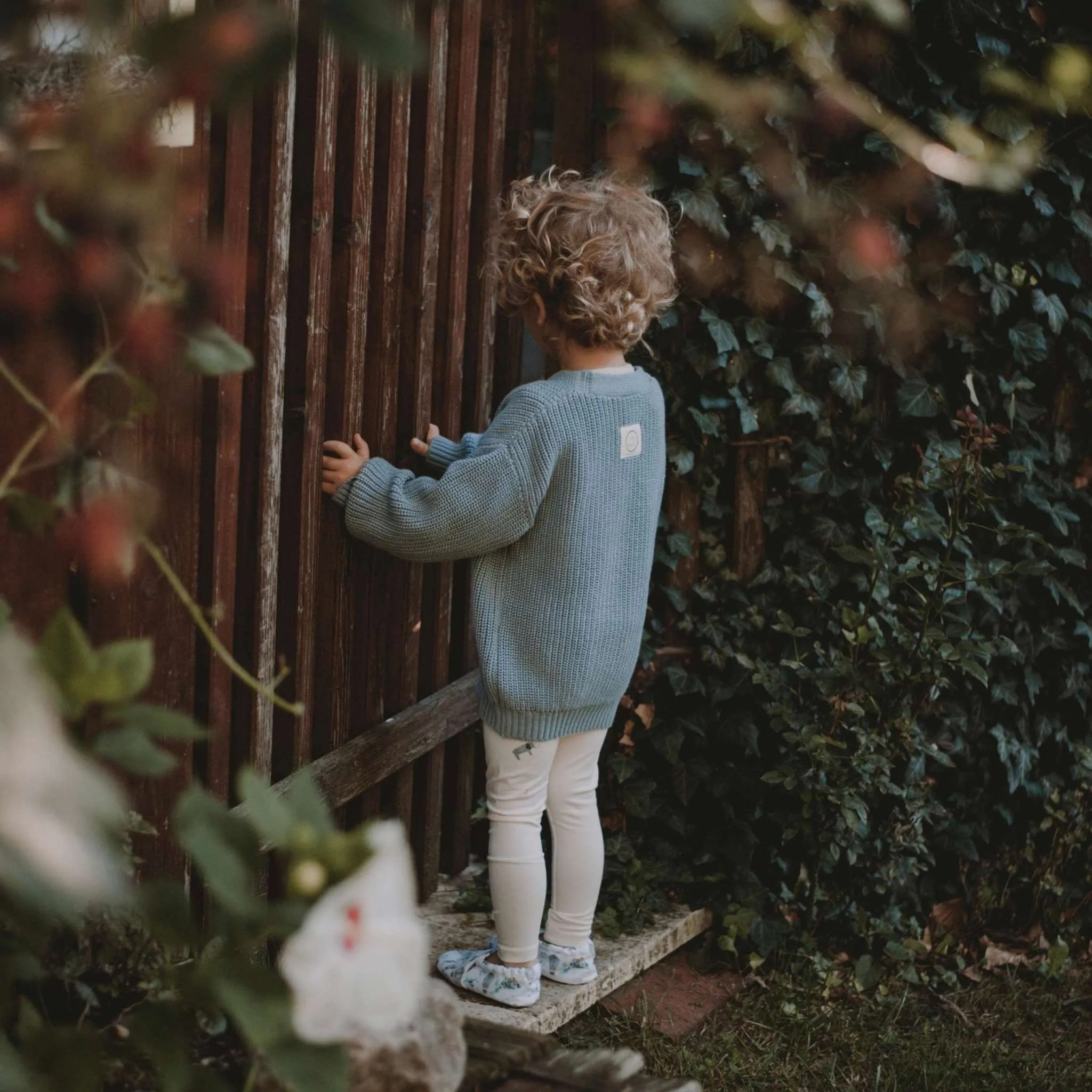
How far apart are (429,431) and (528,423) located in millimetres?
338

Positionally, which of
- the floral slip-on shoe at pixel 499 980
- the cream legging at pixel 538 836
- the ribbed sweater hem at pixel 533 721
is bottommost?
the floral slip-on shoe at pixel 499 980

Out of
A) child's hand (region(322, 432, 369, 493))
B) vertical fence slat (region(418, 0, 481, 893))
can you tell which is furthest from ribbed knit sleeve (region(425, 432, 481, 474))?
child's hand (region(322, 432, 369, 493))

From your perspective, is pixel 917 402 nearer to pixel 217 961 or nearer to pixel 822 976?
pixel 822 976

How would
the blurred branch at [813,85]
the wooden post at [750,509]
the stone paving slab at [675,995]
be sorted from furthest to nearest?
the wooden post at [750,509], the stone paving slab at [675,995], the blurred branch at [813,85]

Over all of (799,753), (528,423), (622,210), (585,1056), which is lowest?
(799,753)

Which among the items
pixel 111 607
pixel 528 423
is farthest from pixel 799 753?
pixel 111 607

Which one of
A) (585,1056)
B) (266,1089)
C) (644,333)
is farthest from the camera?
(644,333)

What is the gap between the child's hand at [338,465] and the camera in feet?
9.10

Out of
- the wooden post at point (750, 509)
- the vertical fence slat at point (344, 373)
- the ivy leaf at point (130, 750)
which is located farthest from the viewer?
the wooden post at point (750, 509)

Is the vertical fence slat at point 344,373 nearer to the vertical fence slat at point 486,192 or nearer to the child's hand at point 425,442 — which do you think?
the child's hand at point 425,442

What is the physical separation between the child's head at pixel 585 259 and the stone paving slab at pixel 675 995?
143 centimetres

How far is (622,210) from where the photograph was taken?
286 centimetres

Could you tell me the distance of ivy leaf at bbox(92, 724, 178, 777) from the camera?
1.14 metres

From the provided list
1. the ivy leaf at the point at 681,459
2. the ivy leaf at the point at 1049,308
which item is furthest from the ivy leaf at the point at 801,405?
the ivy leaf at the point at 1049,308
